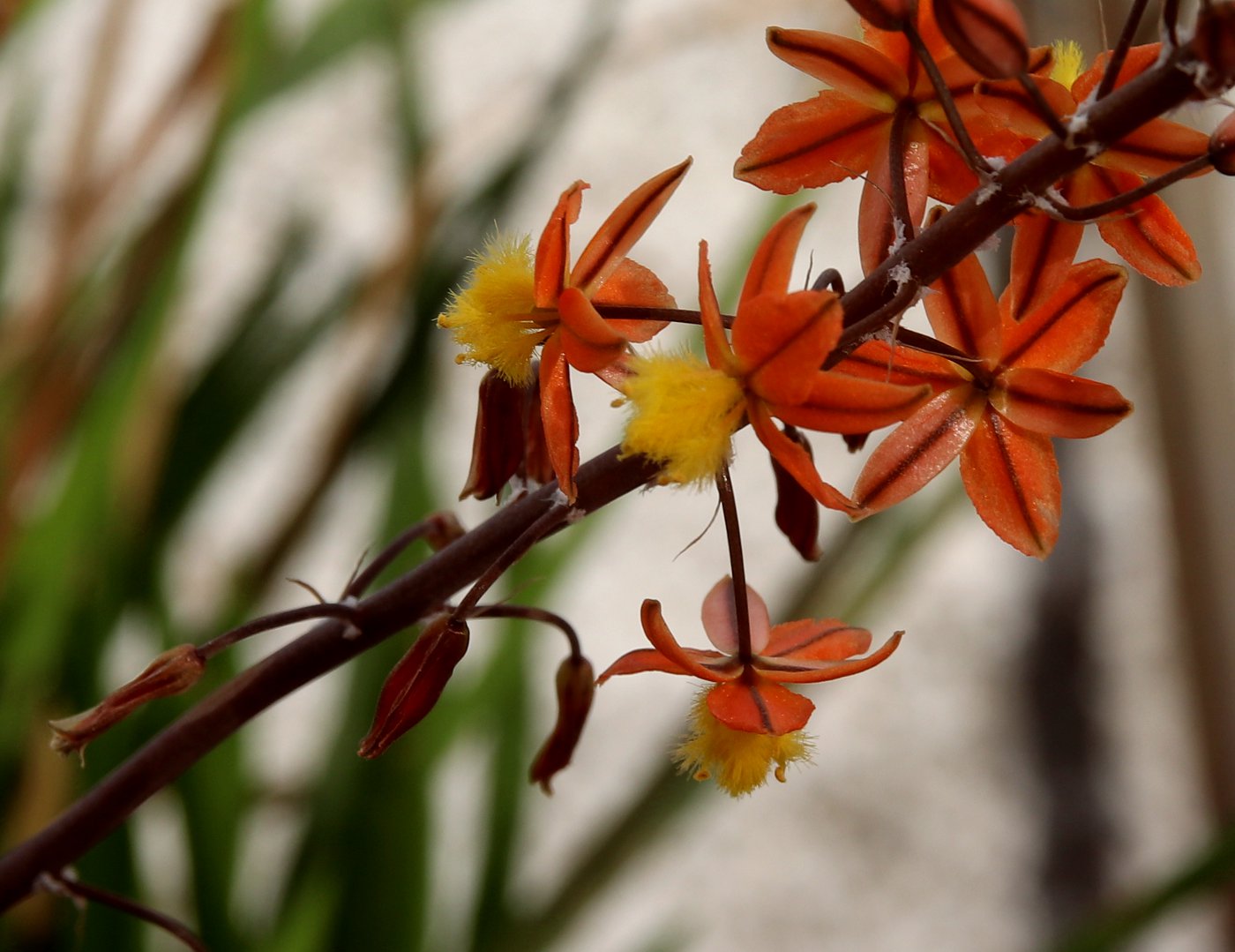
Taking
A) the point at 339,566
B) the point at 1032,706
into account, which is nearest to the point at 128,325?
the point at 339,566

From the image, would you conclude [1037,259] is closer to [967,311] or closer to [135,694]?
[967,311]

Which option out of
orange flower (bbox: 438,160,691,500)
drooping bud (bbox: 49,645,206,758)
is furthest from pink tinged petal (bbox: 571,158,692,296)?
drooping bud (bbox: 49,645,206,758)

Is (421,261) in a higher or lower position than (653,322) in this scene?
higher

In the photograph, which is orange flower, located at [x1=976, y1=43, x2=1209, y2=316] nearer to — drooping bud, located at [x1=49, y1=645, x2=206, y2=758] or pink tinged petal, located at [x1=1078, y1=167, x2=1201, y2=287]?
pink tinged petal, located at [x1=1078, y1=167, x2=1201, y2=287]

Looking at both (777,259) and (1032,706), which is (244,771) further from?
(1032,706)

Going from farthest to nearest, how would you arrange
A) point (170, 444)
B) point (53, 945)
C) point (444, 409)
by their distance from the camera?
1. point (444, 409)
2. point (170, 444)
3. point (53, 945)
